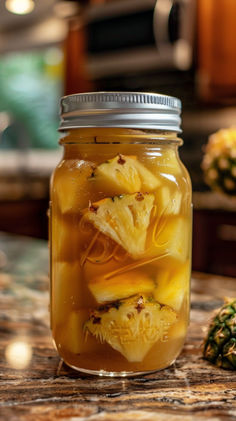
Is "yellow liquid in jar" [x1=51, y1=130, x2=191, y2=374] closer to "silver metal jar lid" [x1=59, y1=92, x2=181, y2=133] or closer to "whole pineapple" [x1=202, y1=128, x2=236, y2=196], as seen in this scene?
"silver metal jar lid" [x1=59, y1=92, x2=181, y2=133]

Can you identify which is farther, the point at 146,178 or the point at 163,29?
the point at 163,29

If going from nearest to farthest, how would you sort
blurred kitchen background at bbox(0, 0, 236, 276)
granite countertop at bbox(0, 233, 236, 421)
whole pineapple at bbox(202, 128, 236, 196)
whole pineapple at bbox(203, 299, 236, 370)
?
granite countertop at bbox(0, 233, 236, 421) → whole pineapple at bbox(203, 299, 236, 370) → whole pineapple at bbox(202, 128, 236, 196) → blurred kitchen background at bbox(0, 0, 236, 276)

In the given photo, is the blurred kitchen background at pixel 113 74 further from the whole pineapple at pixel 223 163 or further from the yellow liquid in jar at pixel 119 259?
the yellow liquid in jar at pixel 119 259

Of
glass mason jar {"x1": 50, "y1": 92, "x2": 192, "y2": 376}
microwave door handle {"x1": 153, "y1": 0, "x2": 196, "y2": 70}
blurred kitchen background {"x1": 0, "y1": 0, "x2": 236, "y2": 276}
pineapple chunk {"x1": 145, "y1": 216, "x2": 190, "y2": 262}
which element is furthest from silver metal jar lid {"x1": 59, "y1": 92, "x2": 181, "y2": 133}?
microwave door handle {"x1": 153, "y1": 0, "x2": 196, "y2": 70}

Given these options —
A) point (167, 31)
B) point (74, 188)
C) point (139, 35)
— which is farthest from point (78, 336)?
point (139, 35)

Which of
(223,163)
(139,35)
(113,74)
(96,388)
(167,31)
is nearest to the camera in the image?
(96,388)

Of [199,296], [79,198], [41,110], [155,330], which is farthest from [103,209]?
[41,110]

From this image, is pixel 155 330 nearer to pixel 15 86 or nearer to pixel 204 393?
pixel 204 393

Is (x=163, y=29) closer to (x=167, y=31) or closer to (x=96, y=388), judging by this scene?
(x=167, y=31)
